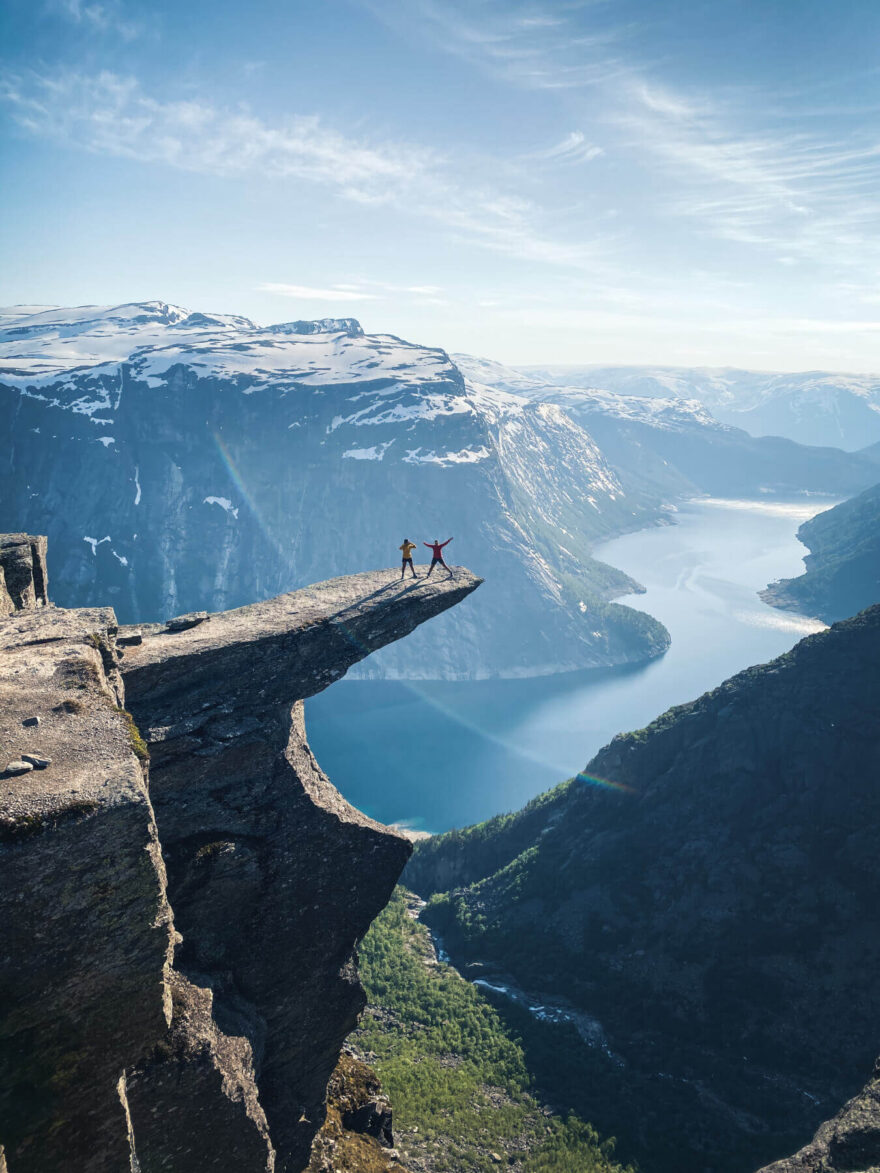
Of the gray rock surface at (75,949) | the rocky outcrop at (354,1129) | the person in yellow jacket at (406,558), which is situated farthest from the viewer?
the person in yellow jacket at (406,558)

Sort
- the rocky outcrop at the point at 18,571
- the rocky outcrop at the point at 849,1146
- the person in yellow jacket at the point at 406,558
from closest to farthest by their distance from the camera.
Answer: the rocky outcrop at the point at 849,1146
the rocky outcrop at the point at 18,571
the person in yellow jacket at the point at 406,558

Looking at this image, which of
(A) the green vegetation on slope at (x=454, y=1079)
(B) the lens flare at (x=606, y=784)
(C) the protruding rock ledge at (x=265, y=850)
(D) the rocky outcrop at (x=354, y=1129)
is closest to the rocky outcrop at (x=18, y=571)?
(C) the protruding rock ledge at (x=265, y=850)

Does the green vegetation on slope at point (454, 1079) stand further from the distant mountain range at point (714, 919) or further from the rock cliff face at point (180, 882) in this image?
the rock cliff face at point (180, 882)

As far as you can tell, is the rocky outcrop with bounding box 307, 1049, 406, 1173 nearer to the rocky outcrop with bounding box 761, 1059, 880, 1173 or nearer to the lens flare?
the rocky outcrop with bounding box 761, 1059, 880, 1173

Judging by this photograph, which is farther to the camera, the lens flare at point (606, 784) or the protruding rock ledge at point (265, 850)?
the lens flare at point (606, 784)

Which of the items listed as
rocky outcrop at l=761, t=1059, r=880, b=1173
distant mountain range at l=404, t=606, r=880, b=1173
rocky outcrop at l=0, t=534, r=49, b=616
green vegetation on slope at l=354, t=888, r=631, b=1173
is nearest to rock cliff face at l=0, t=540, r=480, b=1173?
rocky outcrop at l=0, t=534, r=49, b=616

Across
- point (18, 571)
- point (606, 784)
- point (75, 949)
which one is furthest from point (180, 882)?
point (606, 784)
